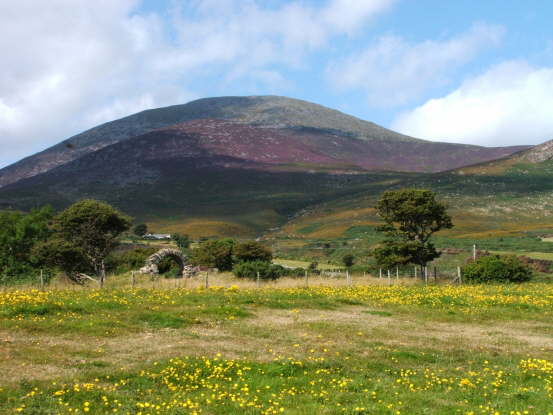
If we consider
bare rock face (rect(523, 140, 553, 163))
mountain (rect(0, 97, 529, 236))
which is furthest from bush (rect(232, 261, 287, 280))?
bare rock face (rect(523, 140, 553, 163))

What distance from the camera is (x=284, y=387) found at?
1071 cm

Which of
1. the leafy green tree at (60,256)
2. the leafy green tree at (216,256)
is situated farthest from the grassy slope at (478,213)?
the leafy green tree at (60,256)

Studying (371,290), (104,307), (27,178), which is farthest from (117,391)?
(27,178)

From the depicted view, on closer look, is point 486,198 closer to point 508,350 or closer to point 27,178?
point 508,350

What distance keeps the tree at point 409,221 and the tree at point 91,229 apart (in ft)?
60.9

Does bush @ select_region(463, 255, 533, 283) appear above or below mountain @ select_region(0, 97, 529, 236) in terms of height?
below

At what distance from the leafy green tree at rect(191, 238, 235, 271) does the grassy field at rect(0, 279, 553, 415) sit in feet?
92.4

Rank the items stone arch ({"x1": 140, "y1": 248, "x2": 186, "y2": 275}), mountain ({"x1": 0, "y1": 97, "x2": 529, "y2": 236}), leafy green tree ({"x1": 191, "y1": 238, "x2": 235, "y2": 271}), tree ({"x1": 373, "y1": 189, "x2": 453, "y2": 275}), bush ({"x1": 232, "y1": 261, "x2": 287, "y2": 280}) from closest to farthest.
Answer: stone arch ({"x1": 140, "y1": 248, "x2": 186, "y2": 275})
tree ({"x1": 373, "y1": 189, "x2": 453, "y2": 275})
bush ({"x1": 232, "y1": 261, "x2": 287, "y2": 280})
leafy green tree ({"x1": 191, "y1": 238, "x2": 235, "y2": 271})
mountain ({"x1": 0, "y1": 97, "x2": 529, "y2": 236})

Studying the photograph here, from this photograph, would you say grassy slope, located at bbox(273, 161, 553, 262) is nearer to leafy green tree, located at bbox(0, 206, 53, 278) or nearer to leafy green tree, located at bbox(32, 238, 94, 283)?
leafy green tree, located at bbox(32, 238, 94, 283)

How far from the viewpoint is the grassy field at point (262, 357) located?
9680mm

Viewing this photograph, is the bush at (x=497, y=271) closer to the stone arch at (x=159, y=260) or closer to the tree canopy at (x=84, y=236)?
the stone arch at (x=159, y=260)

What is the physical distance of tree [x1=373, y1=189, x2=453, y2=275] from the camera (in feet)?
128

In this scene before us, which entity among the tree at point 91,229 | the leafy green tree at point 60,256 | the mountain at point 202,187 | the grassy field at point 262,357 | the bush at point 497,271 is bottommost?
the bush at point 497,271

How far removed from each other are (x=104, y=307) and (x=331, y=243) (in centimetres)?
7199
